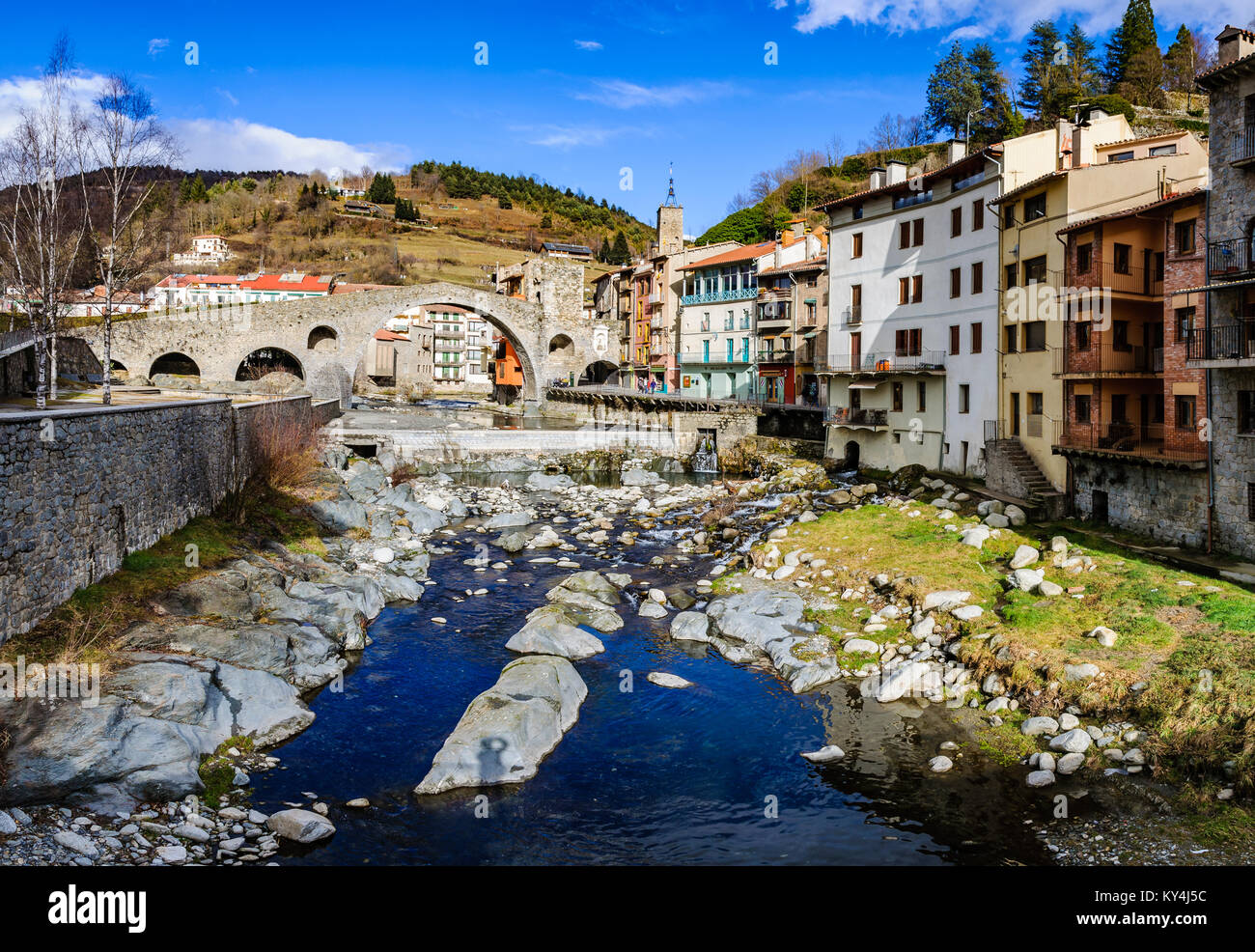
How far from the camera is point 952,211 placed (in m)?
31.4

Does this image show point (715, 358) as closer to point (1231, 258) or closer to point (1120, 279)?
point (1120, 279)

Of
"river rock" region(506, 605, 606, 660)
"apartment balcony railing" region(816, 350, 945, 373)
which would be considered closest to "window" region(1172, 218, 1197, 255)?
"apartment balcony railing" region(816, 350, 945, 373)

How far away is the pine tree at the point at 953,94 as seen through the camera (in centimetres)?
7612

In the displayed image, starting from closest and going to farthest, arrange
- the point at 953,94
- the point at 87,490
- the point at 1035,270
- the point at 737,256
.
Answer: the point at 87,490
the point at 1035,270
the point at 737,256
the point at 953,94

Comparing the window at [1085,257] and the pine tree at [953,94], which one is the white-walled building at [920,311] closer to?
the window at [1085,257]

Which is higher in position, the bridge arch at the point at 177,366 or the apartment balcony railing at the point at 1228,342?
the bridge arch at the point at 177,366

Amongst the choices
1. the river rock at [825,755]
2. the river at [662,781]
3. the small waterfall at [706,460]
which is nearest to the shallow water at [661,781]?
the river at [662,781]

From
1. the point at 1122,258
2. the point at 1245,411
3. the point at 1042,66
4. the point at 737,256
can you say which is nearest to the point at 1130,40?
the point at 1042,66

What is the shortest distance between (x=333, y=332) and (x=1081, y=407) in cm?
5739

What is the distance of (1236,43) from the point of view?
60.5 feet

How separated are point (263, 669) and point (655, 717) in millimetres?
6795

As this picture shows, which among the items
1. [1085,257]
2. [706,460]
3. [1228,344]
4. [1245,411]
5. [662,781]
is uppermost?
[1085,257]

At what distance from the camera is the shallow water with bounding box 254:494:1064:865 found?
10469 millimetres

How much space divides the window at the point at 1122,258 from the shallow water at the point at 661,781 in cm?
1539
